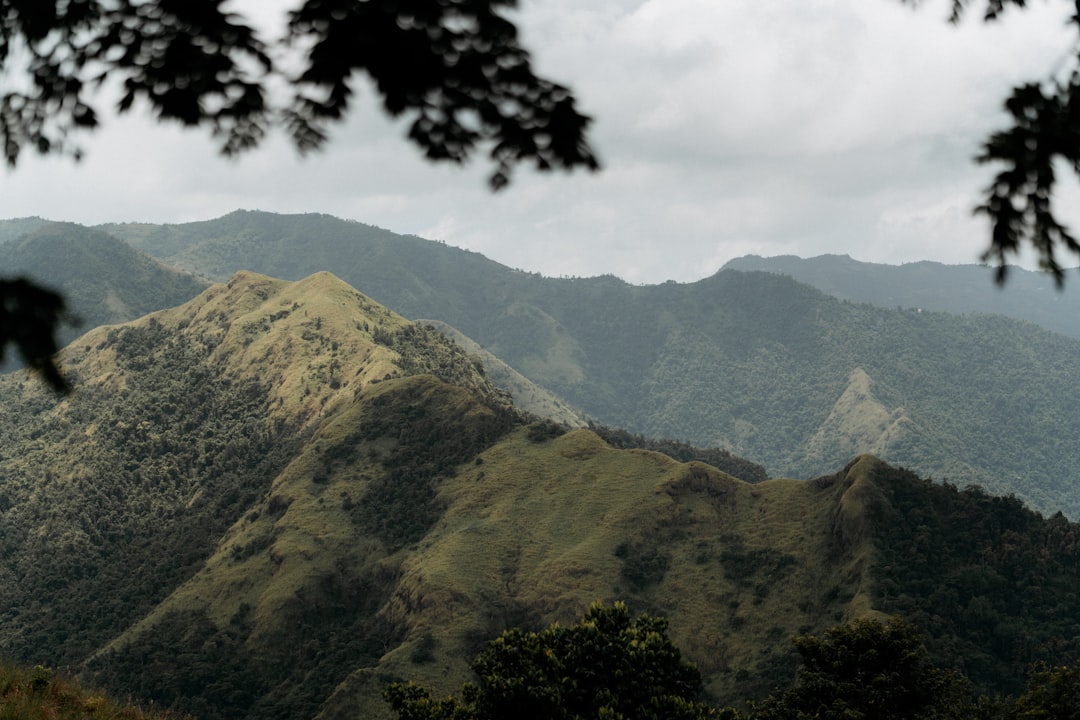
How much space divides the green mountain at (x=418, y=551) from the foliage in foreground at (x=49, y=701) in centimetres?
5821

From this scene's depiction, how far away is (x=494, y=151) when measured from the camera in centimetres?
857

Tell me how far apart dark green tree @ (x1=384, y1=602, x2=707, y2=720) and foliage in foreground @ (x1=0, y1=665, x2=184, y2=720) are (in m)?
17.6

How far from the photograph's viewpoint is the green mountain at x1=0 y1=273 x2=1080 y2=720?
7756 cm

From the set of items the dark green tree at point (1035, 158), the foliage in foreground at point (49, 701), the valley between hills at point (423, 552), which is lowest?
the valley between hills at point (423, 552)

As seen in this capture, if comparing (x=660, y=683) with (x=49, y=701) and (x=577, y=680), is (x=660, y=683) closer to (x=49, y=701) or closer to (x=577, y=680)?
(x=577, y=680)

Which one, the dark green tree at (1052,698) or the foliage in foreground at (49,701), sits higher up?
the foliage in foreground at (49,701)

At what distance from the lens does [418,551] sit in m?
96.6

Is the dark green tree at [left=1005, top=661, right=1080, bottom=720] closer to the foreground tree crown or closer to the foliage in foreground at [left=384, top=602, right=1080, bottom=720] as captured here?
the foliage in foreground at [left=384, top=602, right=1080, bottom=720]

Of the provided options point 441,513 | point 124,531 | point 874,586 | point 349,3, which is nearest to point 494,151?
point 349,3

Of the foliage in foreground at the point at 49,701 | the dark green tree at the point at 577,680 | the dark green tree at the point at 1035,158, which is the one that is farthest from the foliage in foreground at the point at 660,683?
the dark green tree at the point at 1035,158

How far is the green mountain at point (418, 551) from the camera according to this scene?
7756cm

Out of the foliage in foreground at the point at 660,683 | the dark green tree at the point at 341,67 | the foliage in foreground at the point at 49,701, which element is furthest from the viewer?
the foliage in foreground at the point at 660,683

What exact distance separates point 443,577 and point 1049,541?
53753 millimetres

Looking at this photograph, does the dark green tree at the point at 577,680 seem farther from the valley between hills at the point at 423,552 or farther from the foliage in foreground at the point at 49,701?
the valley between hills at the point at 423,552
